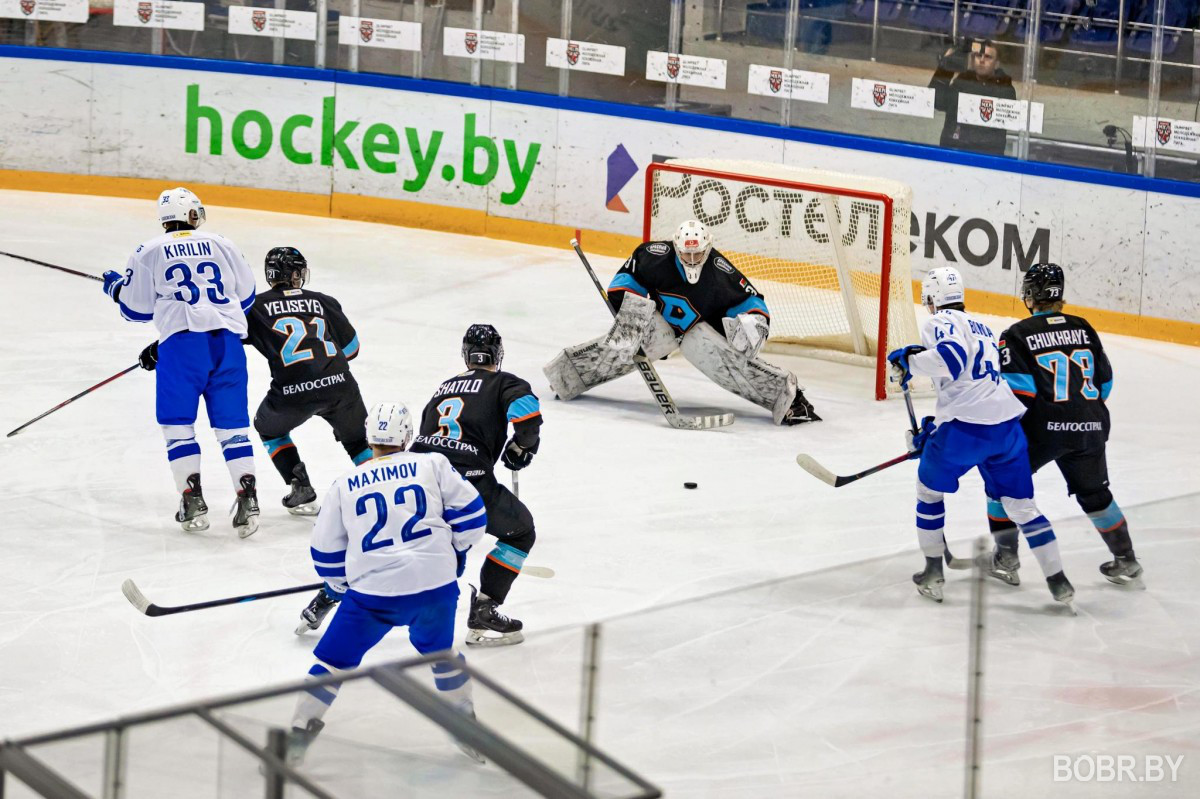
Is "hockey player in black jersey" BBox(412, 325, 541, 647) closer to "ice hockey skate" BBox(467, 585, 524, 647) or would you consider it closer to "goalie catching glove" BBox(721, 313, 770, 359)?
"ice hockey skate" BBox(467, 585, 524, 647)

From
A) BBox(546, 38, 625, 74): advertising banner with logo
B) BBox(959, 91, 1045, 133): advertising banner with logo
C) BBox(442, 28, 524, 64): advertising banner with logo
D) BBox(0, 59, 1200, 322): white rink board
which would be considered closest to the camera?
BBox(0, 59, 1200, 322): white rink board

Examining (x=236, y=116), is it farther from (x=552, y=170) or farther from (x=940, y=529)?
(x=940, y=529)

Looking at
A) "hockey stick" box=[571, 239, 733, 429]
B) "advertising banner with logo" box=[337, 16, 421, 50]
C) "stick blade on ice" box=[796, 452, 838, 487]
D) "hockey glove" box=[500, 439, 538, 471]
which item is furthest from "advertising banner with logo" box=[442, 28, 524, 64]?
"hockey glove" box=[500, 439, 538, 471]

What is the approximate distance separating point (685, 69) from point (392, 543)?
7266mm

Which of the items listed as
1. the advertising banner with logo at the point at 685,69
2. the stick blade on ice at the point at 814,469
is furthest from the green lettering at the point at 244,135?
the stick blade on ice at the point at 814,469

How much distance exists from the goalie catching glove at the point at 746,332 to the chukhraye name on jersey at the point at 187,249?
259cm

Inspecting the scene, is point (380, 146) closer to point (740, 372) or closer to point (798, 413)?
point (740, 372)

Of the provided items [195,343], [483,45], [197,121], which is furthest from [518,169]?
[195,343]

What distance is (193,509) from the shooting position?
20.9ft

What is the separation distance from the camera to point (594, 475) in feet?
23.7

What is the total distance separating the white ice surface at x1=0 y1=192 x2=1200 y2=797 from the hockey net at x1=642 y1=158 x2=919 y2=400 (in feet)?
0.83

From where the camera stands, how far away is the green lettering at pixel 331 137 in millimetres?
12055

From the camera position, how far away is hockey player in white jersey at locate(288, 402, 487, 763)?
4.33 metres

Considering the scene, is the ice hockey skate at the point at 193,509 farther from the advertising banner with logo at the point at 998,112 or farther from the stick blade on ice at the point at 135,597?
the advertising banner with logo at the point at 998,112
